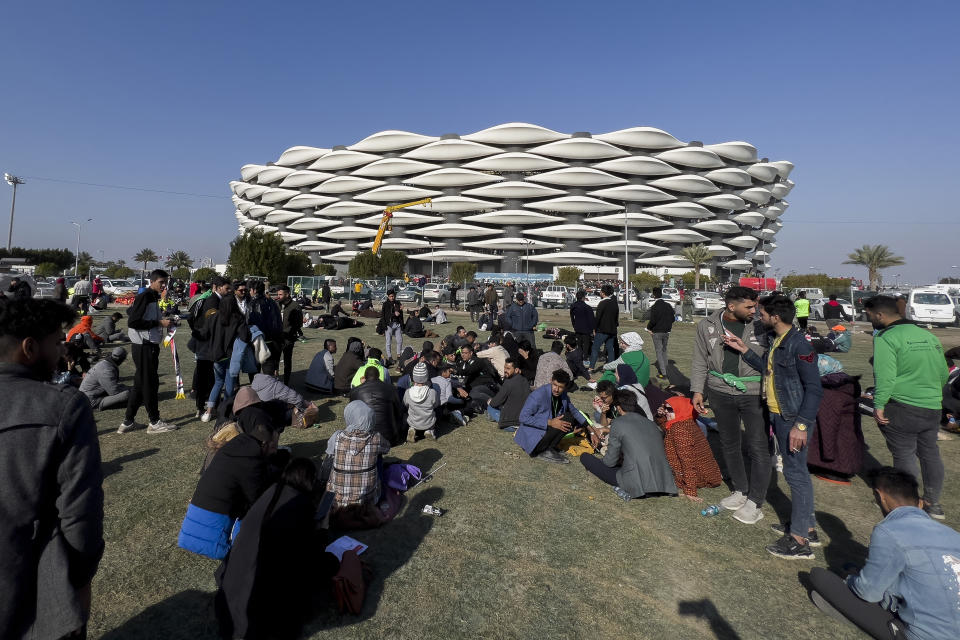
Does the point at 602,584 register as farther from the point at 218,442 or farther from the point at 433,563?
the point at 218,442

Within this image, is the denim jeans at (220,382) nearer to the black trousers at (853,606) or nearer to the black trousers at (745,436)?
the black trousers at (745,436)

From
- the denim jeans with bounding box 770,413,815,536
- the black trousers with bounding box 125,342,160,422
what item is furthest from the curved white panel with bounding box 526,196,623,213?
the denim jeans with bounding box 770,413,815,536

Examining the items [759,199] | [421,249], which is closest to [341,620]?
[421,249]

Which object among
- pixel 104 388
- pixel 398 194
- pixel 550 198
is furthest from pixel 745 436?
pixel 398 194

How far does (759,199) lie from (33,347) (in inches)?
3744

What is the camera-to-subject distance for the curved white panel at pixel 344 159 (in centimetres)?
8325

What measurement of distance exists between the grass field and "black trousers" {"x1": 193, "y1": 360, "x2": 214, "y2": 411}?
1121mm

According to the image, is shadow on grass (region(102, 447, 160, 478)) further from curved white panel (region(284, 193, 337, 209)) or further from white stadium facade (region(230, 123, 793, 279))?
curved white panel (region(284, 193, 337, 209))

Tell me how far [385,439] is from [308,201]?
8806cm

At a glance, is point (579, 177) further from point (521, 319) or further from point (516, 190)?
point (521, 319)

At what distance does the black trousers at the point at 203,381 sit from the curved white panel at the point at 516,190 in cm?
7321

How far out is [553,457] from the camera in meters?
5.54

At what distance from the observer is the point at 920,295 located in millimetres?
21656

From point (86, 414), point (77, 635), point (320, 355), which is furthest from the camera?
point (320, 355)
